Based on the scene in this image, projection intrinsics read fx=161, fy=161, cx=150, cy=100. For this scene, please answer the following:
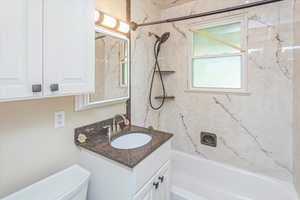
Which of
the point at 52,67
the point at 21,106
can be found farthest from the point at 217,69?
the point at 21,106

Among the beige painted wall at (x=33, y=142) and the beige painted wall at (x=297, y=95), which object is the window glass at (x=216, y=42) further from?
the beige painted wall at (x=33, y=142)

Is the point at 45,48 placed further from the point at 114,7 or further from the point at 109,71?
the point at 114,7

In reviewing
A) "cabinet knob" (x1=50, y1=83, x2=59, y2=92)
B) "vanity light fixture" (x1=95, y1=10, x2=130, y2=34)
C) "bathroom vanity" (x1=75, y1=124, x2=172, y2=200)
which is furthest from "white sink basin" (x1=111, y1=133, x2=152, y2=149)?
"vanity light fixture" (x1=95, y1=10, x2=130, y2=34)

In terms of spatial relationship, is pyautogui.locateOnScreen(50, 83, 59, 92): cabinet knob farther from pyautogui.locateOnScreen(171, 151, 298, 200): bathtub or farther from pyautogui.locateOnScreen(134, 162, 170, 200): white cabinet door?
pyautogui.locateOnScreen(171, 151, 298, 200): bathtub

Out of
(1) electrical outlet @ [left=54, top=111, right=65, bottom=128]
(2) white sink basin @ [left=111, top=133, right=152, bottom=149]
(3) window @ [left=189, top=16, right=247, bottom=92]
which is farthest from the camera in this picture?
(3) window @ [left=189, top=16, right=247, bottom=92]

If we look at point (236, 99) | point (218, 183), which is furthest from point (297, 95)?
point (218, 183)

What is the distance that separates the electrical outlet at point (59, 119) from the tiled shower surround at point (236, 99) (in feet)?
2.98

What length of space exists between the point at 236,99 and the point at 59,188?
199cm

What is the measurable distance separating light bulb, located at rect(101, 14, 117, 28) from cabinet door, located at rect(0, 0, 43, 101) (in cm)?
72

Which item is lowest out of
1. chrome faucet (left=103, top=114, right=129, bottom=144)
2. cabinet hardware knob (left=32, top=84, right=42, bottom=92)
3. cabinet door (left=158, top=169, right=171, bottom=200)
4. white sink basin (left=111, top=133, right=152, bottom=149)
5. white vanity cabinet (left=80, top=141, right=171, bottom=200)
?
cabinet door (left=158, top=169, right=171, bottom=200)

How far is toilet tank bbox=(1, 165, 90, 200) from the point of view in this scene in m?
0.93

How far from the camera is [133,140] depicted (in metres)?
1.61

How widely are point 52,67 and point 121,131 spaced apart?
96 cm

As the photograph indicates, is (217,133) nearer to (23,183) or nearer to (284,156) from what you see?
(284,156)
